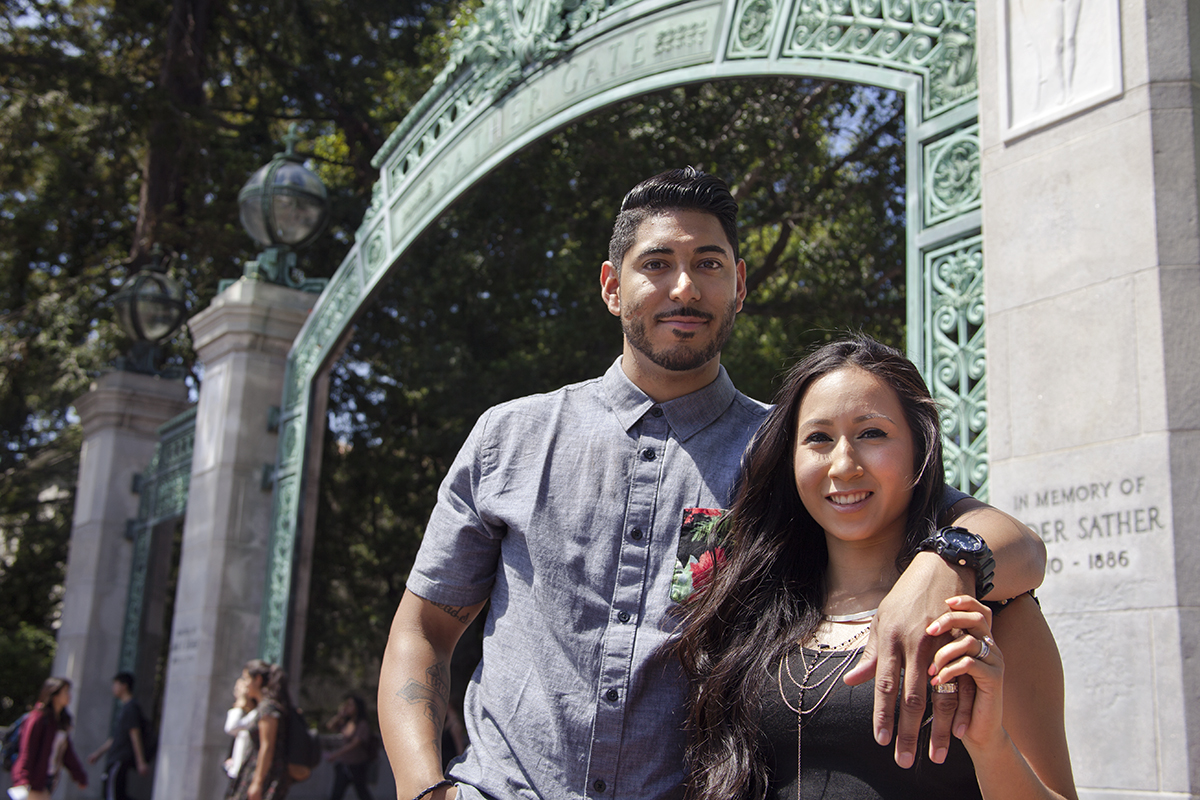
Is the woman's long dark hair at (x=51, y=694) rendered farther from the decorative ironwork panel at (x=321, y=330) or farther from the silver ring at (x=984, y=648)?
the silver ring at (x=984, y=648)

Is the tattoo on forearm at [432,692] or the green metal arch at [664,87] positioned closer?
the tattoo on forearm at [432,692]

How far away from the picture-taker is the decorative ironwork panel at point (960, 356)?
430cm

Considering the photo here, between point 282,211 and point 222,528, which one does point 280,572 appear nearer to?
point 222,528

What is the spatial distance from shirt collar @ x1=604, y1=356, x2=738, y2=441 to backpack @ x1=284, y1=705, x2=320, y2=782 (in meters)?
5.39

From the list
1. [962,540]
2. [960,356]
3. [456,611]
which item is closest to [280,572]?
[960,356]

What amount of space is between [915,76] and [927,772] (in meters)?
3.60

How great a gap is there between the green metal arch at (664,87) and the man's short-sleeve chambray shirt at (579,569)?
2114 mm

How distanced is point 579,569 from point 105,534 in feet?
32.3

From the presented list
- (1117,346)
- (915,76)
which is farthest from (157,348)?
(1117,346)

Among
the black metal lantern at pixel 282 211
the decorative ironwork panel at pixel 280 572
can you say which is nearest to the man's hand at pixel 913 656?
the decorative ironwork panel at pixel 280 572

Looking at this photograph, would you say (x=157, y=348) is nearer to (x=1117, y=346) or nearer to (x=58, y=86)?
(x=58, y=86)

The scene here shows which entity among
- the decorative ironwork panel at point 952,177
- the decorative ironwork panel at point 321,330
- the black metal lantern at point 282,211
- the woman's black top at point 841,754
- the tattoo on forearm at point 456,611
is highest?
the black metal lantern at point 282,211

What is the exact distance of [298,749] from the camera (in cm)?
751

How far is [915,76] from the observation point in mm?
4898
